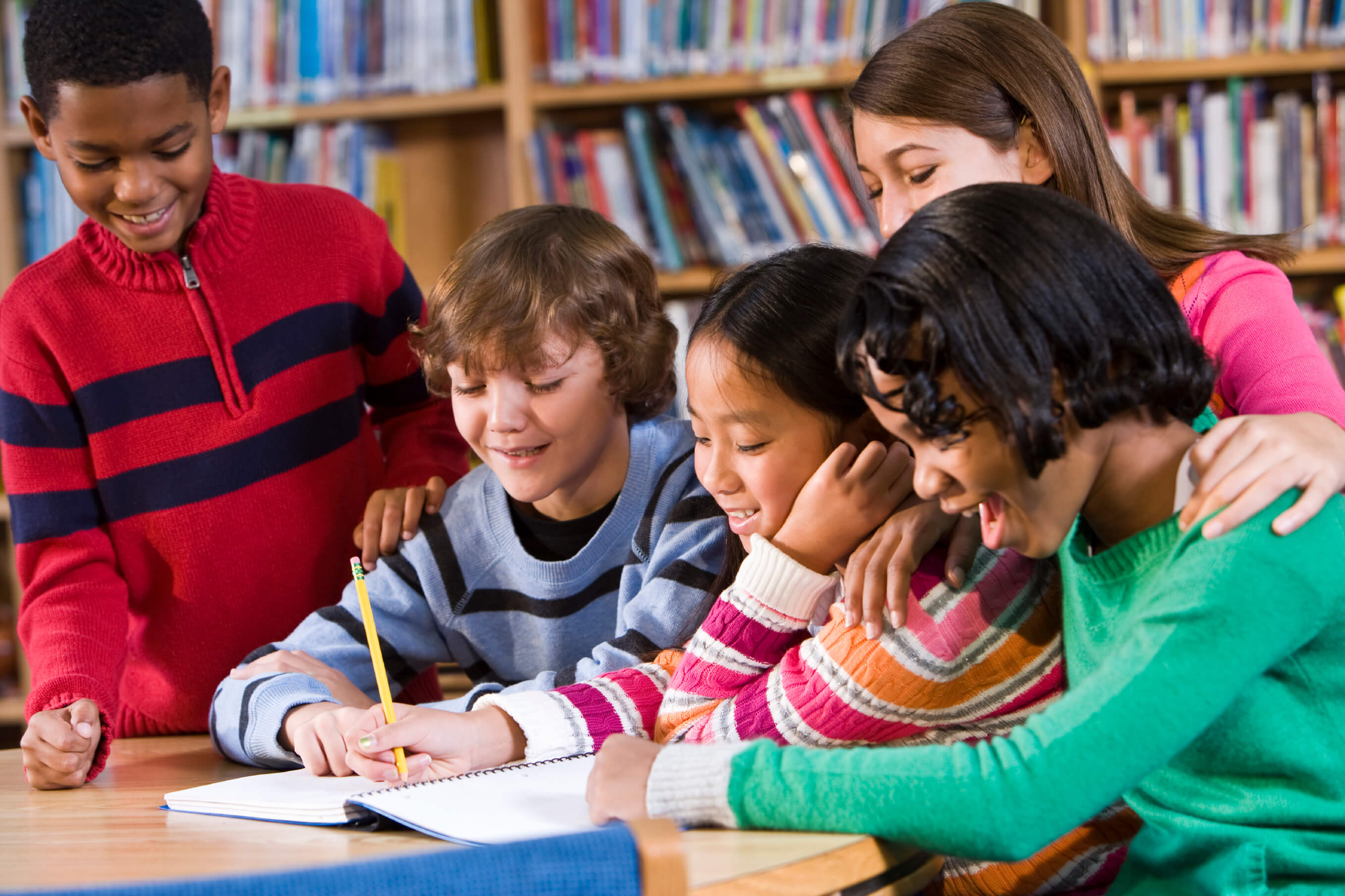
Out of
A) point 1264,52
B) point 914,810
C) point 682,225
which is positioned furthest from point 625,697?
point 1264,52

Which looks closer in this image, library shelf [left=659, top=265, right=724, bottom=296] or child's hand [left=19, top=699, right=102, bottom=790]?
child's hand [left=19, top=699, right=102, bottom=790]

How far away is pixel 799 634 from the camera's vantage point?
39.8 inches

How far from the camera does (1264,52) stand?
2.23m

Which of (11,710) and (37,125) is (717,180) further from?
(11,710)

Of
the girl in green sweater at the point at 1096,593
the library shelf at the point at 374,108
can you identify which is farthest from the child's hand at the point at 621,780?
the library shelf at the point at 374,108

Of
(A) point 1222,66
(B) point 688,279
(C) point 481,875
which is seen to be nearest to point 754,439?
(C) point 481,875

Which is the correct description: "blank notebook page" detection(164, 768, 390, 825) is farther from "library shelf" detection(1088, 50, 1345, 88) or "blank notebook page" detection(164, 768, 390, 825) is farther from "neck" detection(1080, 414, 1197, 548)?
"library shelf" detection(1088, 50, 1345, 88)

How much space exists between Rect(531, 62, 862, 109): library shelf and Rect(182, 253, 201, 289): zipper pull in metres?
1.14

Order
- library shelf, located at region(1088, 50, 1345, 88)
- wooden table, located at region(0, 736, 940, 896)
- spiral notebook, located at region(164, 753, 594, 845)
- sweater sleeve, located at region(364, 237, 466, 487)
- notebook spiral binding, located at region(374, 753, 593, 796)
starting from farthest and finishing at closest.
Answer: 1. library shelf, located at region(1088, 50, 1345, 88)
2. sweater sleeve, located at region(364, 237, 466, 487)
3. notebook spiral binding, located at region(374, 753, 593, 796)
4. spiral notebook, located at region(164, 753, 594, 845)
5. wooden table, located at region(0, 736, 940, 896)

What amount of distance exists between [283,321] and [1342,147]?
195 centimetres

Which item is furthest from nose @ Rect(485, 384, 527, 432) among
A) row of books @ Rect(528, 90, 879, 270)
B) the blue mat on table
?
row of books @ Rect(528, 90, 879, 270)

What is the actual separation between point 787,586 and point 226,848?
0.46 m

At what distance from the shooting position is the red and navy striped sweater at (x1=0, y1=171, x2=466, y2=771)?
1.34m

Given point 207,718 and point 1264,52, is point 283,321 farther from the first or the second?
point 1264,52
